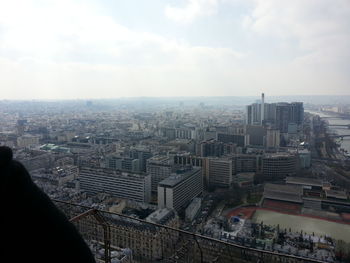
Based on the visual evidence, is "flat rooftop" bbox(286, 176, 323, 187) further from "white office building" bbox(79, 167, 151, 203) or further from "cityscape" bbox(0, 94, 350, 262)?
"white office building" bbox(79, 167, 151, 203)

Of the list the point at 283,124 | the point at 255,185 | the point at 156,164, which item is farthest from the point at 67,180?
the point at 283,124

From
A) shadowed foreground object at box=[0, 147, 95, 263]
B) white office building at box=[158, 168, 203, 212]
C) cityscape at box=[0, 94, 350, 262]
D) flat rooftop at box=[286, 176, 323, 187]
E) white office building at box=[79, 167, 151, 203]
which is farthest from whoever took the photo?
flat rooftop at box=[286, 176, 323, 187]

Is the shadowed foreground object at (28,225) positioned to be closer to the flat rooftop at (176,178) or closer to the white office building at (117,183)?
the flat rooftop at (176,178)

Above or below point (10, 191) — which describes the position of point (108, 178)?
below

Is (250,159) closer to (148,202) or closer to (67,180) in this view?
(148,202)

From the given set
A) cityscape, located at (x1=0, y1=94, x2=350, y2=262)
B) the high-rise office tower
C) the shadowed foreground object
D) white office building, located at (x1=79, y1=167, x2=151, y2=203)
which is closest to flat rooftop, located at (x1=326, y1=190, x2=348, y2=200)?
cityscape, located at (x1=0, y1=94, x2=350, y2=262)

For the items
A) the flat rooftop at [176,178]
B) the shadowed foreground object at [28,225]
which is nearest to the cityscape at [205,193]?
the flat rooftop at [176,178]

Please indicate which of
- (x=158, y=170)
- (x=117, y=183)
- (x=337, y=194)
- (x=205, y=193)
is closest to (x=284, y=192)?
(x=337, y=194)

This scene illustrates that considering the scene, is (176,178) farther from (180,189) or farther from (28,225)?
(28,225)
